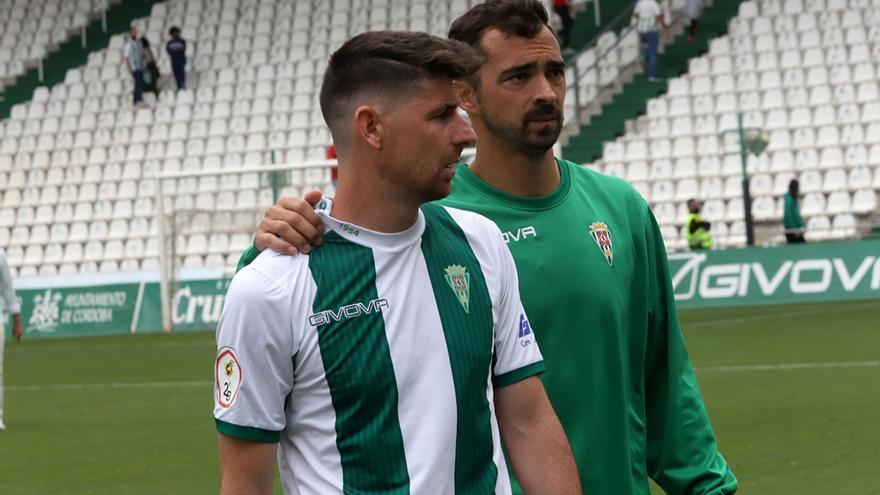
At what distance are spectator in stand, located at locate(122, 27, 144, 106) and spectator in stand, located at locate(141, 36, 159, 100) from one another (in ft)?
0.44

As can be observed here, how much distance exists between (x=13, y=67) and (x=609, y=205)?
35.5 metres

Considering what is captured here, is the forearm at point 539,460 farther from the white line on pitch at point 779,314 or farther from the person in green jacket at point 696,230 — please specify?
the person in green jacket at point 696,230

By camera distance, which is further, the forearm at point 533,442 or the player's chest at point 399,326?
the forearm at point 533,442

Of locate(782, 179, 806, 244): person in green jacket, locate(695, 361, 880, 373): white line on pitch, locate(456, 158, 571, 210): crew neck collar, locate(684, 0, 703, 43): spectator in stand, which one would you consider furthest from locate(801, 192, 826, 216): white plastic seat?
locate(456, 158, 571, 210): crew neck collar

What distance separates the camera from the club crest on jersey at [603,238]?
3.88 metres

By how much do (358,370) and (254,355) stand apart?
0.66 feet

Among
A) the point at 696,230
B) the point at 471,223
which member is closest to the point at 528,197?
the point at 471,223

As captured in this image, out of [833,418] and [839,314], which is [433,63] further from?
[839,314]

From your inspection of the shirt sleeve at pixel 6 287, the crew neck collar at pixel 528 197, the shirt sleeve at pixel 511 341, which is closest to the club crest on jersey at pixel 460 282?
the shirt sleeve at pixel 511 341

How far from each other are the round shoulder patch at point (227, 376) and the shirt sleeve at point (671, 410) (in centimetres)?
139

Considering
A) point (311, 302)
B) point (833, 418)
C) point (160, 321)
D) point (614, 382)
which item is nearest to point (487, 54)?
point (614, 382)

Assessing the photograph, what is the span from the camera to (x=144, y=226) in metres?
29.8

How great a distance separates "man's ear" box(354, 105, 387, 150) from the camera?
120 inches

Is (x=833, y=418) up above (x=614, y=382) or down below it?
below
